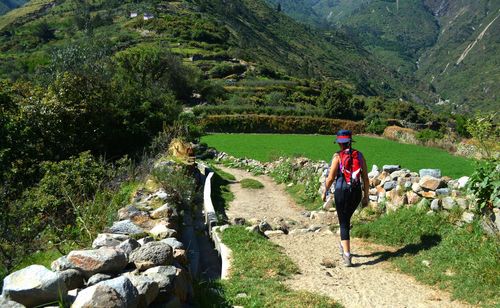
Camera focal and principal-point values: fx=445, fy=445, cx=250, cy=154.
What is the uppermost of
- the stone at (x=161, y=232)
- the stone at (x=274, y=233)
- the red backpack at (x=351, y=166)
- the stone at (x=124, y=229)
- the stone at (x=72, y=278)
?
the stone at (x=72, y=278)

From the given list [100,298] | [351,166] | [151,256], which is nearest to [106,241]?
[151,256]

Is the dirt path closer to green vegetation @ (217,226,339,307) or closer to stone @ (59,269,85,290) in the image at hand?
green vegetation @ (217,226,339,307)

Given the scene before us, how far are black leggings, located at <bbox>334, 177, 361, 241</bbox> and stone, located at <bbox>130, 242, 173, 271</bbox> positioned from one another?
133 inches

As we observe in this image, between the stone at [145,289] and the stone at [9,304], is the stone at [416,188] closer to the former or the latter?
the stone at [145,289]

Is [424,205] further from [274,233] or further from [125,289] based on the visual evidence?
[125,289]

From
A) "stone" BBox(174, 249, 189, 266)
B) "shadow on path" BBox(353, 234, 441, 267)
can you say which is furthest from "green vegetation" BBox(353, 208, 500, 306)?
"stone" BBox(174, 249, 189, 266)

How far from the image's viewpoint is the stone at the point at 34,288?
3850 millimetres

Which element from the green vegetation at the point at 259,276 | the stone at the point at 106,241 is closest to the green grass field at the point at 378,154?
the green vegetation at the point at 259,276

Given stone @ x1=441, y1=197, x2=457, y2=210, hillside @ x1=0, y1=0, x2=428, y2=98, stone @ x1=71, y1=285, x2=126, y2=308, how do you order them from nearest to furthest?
stone @ x1=71, y1=285, x2=126, y2=308
stone @ x1=441, y1=197, x2=457, y2=210
hillside @ x1=0, y1=0, x2=428, y2=98

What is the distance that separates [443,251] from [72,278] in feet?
19.2

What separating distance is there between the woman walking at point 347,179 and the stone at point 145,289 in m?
3.91

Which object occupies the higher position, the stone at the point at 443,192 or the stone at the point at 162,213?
the stone at the point at 162,213

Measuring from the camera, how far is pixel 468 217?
314 inches

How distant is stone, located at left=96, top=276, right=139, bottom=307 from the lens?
3.91 meters
